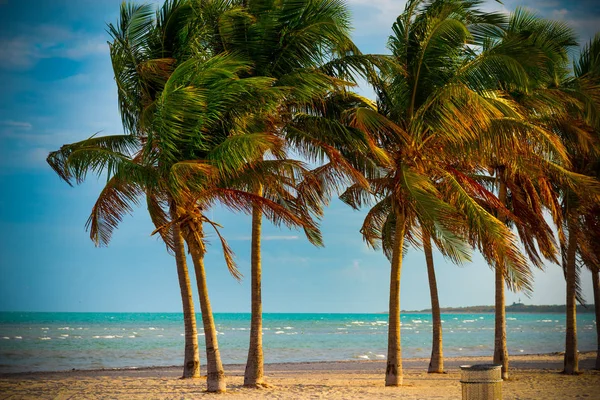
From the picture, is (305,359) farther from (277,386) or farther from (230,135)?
(230,135)

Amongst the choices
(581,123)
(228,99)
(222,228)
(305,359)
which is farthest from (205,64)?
(305,359)

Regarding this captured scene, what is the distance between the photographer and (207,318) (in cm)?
1340

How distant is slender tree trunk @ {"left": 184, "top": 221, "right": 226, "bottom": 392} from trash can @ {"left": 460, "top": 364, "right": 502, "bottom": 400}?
18.2 feet

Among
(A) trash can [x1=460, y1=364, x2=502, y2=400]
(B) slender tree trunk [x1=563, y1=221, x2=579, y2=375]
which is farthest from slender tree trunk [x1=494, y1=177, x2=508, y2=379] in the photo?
(A) trash can [x1=460, y1=364, x2=502, y2=400]

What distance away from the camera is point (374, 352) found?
116ft

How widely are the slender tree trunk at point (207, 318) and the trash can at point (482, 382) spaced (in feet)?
18.2

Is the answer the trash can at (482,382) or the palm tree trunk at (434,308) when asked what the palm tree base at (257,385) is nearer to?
the palm tree trunk at (434,308)

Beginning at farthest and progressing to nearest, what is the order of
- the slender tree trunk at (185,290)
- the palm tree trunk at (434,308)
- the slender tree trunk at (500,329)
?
the palm tree trunk at (434,308) → the slender tree trunk at (500,329) → the slender tree trunk at (185,290)

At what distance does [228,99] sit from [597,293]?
1158cm

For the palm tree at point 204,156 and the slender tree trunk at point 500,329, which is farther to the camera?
the slender tree trunk at point 500,329

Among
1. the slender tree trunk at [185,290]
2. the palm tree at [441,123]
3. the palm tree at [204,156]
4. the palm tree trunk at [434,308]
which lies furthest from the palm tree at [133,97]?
the palm tree trunk at [434,308]

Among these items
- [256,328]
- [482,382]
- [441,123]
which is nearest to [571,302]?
[441,123]

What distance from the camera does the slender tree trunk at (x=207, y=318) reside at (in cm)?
1324

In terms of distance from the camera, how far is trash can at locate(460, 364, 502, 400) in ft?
Result: 29.2
